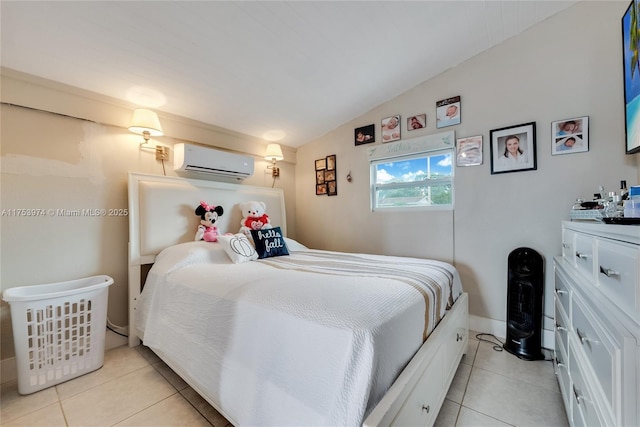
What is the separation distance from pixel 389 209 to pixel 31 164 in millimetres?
3034

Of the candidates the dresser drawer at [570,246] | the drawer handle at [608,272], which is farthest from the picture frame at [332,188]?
the drawer handle at [608,272]

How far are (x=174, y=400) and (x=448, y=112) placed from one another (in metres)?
3.12

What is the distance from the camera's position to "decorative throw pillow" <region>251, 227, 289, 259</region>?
2285mm

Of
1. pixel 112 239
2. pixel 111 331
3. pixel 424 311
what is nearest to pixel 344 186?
pixel 424 311

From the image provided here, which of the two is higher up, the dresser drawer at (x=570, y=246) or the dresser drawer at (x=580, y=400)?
the dresser drawer at (x=570, y=246)

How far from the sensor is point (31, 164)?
176cm

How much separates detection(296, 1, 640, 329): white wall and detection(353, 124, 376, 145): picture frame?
0.06 meters

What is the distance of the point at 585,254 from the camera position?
113cm

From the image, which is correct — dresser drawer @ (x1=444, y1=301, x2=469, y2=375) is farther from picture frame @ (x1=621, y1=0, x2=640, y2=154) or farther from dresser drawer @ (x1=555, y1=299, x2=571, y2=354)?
picture frame @ (x1=621, y1=0, x2=640, y2=154)

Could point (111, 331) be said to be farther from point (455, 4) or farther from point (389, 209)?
point (455, 4)

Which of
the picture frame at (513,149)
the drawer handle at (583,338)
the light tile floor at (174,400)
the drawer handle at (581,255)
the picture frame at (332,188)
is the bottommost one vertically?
the light tile floor at (174,400)

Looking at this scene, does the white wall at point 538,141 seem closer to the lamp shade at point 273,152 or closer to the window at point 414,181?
the window at point 414,181

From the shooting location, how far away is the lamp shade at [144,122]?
6.95 ft

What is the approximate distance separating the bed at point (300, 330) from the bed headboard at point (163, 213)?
16 millimetres
